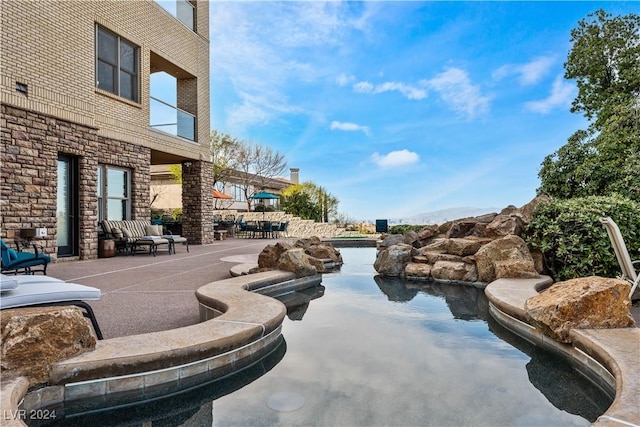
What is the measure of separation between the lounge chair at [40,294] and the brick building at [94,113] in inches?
227

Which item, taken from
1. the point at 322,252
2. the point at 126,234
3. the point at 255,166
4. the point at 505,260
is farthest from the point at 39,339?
the point at 255,166

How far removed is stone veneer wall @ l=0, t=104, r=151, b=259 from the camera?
7055 mm

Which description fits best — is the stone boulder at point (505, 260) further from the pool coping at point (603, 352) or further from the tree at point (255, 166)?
the tree at point (255, 166)

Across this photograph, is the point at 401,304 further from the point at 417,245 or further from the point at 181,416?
the point at 417,245

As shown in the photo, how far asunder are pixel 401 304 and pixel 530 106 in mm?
11638

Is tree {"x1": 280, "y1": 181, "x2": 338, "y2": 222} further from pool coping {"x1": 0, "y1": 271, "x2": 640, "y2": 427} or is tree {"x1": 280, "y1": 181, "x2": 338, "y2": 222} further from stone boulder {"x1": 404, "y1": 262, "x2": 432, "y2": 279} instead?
pool coping {"x1": 0, "y1": 271, "x2": 640, "y2": 427}

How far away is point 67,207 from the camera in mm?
8523

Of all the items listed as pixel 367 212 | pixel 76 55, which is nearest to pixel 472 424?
pixel 76 55

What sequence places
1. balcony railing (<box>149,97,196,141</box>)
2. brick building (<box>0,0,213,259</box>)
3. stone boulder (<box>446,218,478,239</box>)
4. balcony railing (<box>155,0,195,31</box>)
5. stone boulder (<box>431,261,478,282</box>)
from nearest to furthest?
stone boulder (<box>431,261,478,282</box>) → brick building (<box>0,0,213,259</box>) → stone boulder (<box>446,218,478,239</box>) → balcony railing (<box>149,97,196,141</box>) → balcony railing (<box>155,0,195,31</box>)

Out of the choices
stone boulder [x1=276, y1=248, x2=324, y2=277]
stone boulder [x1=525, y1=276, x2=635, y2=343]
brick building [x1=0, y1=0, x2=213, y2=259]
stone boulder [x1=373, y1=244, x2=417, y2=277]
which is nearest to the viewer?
stone boulder [x1=525, y1=276, x2=635, y2=343]

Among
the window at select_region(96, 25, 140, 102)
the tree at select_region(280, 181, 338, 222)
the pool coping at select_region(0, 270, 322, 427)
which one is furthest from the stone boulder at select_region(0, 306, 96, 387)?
the tree at select_region(280, 181, 338, 222)

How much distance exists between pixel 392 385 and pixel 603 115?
14.8 m

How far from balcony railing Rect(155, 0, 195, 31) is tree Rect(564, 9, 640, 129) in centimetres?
1453

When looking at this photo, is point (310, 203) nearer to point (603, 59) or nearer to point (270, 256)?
point (603, 59)
